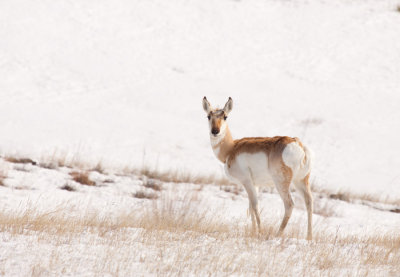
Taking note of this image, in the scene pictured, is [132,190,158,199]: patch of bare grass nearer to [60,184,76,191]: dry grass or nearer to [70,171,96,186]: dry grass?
[70,171,96,186]: dry grass

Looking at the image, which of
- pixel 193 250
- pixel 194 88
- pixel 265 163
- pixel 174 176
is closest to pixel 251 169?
pixel 265 163

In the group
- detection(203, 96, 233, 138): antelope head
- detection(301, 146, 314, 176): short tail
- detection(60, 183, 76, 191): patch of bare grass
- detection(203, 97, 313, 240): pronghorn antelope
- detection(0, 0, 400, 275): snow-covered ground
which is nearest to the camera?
detection(203, 97, 313, 240): pronghorn antelope

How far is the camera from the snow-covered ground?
41.3 ft

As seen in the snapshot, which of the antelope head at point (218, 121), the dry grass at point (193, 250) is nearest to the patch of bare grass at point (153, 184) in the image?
the antelope head at point (218, 121)

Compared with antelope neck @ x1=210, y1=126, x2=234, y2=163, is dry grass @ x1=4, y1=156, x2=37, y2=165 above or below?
below

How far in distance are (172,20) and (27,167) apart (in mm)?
13688

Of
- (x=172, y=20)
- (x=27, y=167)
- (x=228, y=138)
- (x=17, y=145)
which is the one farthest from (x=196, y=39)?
(x=228, y=138)

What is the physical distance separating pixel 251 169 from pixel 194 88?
12396 mm

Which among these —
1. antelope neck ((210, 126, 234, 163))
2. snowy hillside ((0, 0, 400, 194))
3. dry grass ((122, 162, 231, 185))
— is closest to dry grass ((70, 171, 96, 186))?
dry grass ((122, 162, 231, 185))

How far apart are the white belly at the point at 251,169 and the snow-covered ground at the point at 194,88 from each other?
2.34 metres

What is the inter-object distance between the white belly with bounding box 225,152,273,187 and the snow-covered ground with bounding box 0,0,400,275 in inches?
92.0

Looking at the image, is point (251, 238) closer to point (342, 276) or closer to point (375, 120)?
point (342, 276)

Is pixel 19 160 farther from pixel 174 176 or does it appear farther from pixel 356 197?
pixel 356 197

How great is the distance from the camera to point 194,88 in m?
18.8
